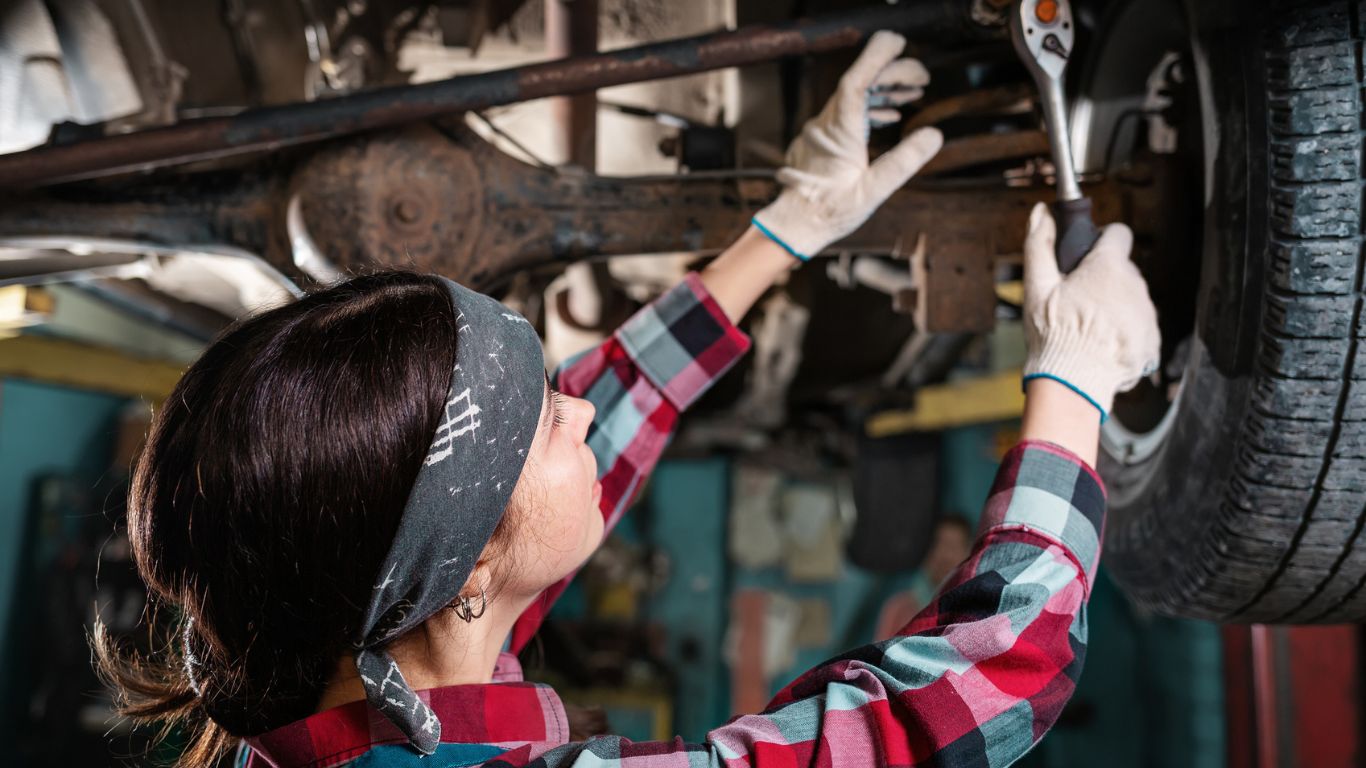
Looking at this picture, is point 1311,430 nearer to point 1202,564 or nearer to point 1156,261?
point 1202,564

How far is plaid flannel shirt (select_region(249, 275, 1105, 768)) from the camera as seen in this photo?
0.71 m

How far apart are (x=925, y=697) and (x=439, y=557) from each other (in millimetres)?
383

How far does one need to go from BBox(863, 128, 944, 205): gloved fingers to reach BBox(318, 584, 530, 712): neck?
0.61 m

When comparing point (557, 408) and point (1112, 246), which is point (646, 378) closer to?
point (557, 408)

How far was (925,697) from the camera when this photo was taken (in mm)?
717

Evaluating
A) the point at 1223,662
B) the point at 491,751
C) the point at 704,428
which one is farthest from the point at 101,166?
the point at 1223,662

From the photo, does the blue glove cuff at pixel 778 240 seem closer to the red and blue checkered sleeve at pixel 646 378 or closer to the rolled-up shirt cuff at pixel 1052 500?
the red and blue checkered sleeve at pixel 646 378

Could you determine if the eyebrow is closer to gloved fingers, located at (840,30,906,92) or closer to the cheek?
the cheek

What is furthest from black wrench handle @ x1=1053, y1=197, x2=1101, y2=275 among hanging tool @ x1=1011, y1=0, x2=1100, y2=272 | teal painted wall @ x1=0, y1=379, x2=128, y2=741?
teal painted wall @ x1=0, y1=379, x2=128, y2=741

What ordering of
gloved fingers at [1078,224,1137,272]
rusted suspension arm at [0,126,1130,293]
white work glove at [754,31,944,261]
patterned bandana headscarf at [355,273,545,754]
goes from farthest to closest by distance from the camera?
rusted suspension arm at [0,126,1130,293], white work glove at [754,31,944,261], gloved fingers at [1078,224,1137,272], patterned bandana headscarf at [355,273,545,754]

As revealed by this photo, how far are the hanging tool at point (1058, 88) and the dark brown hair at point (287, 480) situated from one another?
638 millimetres

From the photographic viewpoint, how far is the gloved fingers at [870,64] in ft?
3.41

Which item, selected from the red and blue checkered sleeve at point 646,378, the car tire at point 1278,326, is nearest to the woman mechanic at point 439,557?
the car tire at point 1278,326

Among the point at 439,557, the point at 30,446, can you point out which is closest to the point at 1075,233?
the point at 439,557
